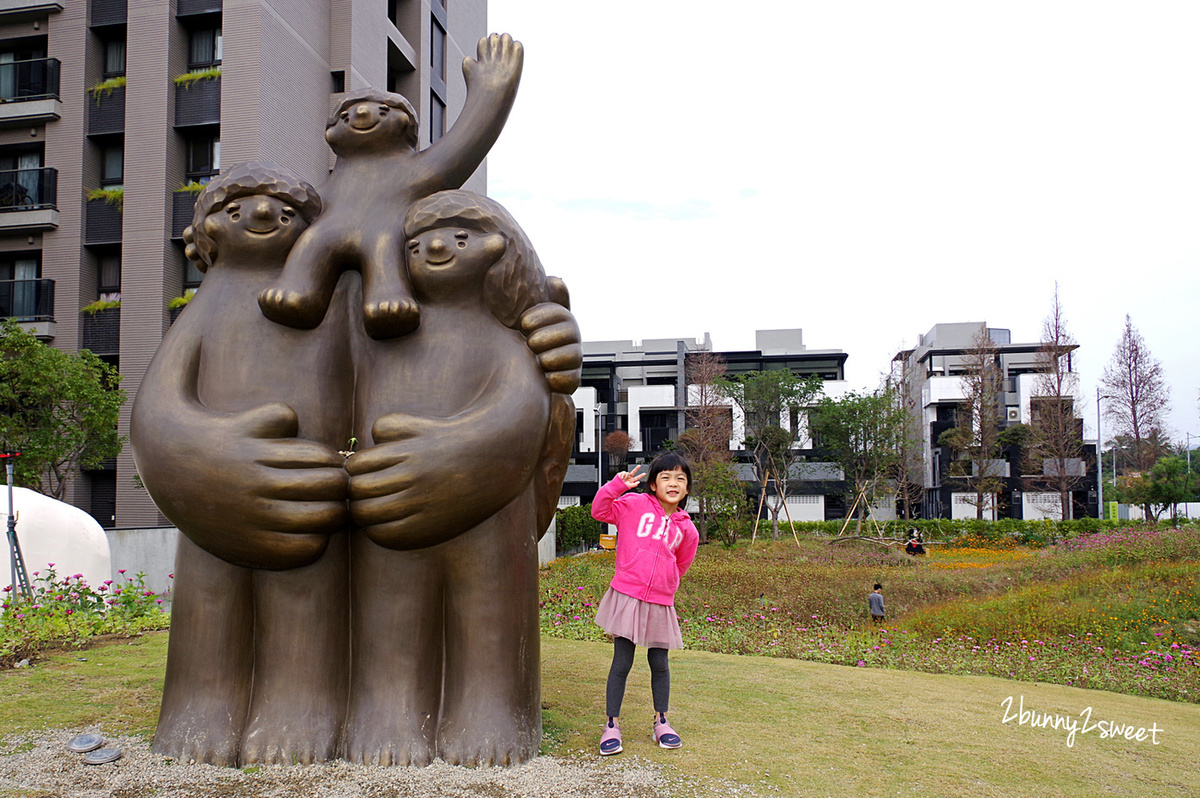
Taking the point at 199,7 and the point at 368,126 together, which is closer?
the point at 368,126

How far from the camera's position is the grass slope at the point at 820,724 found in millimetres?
3332

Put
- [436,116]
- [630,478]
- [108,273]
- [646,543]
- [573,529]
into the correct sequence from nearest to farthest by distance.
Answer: [646,543], [630,478], [108,273], [573,529], [436,116]

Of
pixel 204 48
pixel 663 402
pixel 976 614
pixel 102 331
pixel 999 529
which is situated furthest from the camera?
pixel 663 402

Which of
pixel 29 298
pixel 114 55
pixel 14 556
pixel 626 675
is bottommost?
pixel 626 675

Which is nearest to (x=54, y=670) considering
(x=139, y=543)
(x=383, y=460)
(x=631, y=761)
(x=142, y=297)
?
(x=383, y=460)

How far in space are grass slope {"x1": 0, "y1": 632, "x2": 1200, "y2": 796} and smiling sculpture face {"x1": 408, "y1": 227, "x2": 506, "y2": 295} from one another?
6.76ft

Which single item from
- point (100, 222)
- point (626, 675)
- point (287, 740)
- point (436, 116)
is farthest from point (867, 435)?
point (287, 740)

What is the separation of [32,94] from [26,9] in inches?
67.2

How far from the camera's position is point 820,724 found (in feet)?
13.4

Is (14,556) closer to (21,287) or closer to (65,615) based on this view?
(65,615)

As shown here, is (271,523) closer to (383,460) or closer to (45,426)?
(383,460)

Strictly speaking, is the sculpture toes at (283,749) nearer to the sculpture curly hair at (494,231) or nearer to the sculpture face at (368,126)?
the sculpture curly hair at (494,231)

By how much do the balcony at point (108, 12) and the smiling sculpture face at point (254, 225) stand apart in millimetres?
17107

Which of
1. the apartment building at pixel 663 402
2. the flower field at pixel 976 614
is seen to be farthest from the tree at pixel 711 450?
the flower field at pixel 976 614
